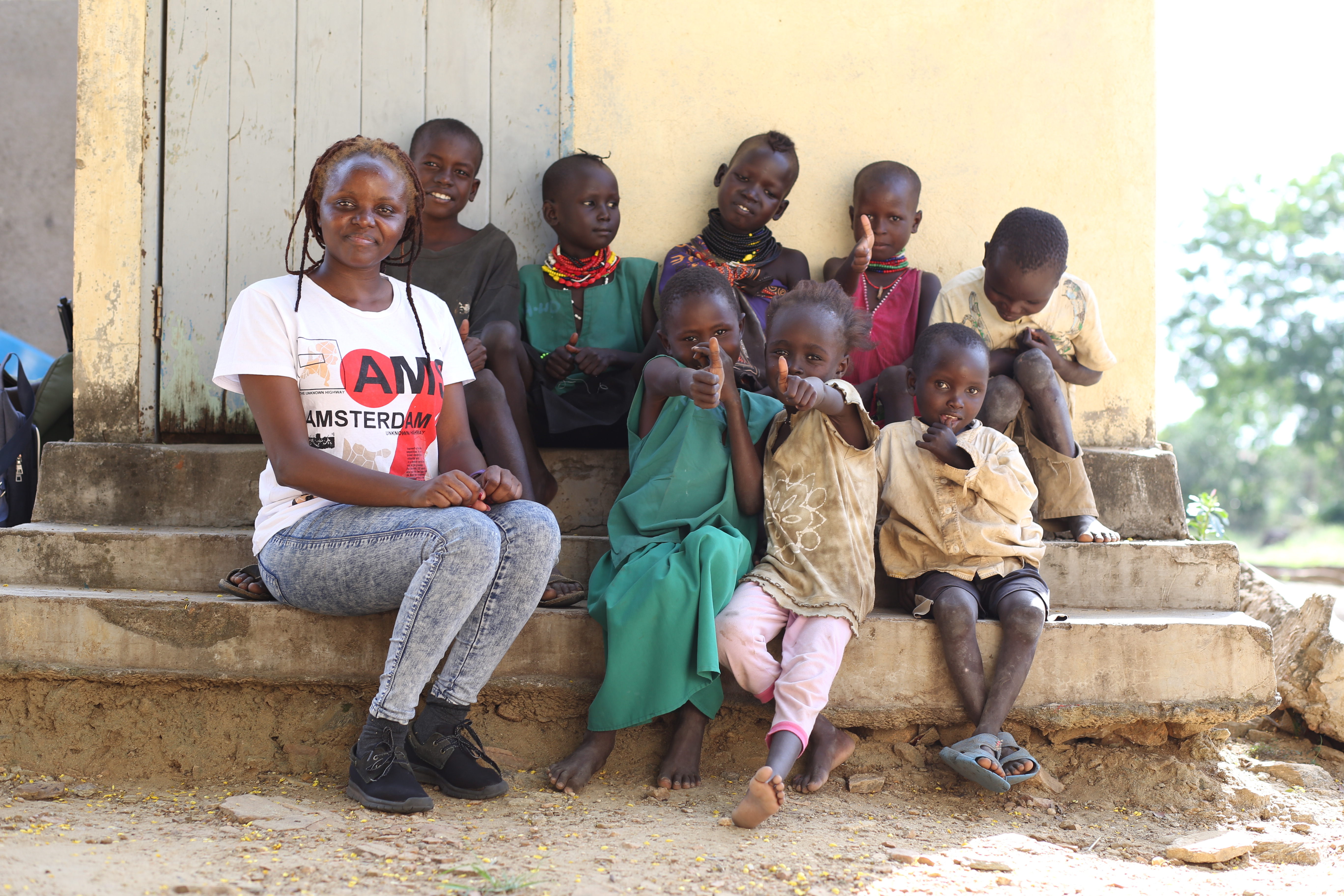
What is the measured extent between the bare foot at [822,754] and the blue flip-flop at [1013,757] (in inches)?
14.4

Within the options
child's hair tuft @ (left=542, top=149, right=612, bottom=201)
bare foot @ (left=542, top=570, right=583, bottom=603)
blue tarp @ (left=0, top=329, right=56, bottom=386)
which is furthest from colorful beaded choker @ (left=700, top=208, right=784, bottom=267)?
blue tarp @ (left=0, top=329, right=56, bottom=386)

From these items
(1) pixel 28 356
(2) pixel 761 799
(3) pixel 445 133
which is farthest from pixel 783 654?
(1) pixel 28 356

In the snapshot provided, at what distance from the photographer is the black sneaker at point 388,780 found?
7.16 feet

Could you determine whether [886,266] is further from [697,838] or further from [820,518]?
[697,838]

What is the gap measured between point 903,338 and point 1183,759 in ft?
5.20

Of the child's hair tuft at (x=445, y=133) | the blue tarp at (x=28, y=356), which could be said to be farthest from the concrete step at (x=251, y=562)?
the blue tarp at (x=28, y=356)

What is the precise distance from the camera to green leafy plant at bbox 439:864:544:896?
1.82 meters

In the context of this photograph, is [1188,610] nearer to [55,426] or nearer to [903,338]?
[903,338]

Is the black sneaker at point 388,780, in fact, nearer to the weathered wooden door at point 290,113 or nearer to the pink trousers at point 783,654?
the pink trousers at point 783,654

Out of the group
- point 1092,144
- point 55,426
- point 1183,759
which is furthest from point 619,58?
point 1183,759

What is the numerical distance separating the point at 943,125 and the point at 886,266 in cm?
63

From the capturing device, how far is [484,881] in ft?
6.08

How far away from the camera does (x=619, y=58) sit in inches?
144

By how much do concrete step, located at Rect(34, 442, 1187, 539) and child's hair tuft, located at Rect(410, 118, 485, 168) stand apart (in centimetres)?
111
